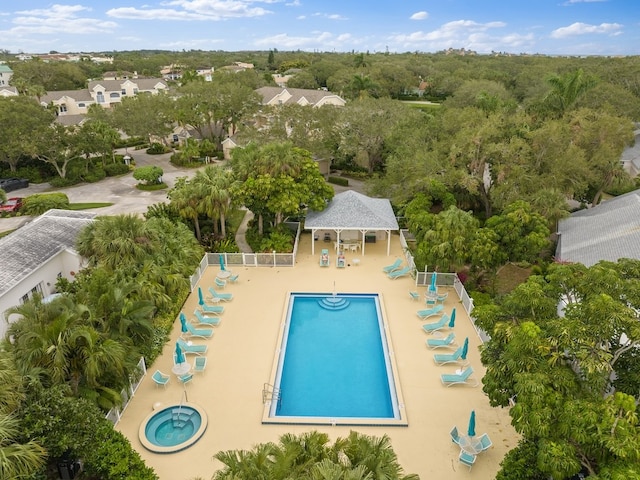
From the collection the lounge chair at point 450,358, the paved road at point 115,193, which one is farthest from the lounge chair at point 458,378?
the paved road at point 115,193

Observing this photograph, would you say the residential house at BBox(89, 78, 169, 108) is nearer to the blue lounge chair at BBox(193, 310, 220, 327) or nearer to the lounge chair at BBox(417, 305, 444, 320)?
the blue lounge chair at BBox(193, 310, 220, 327)

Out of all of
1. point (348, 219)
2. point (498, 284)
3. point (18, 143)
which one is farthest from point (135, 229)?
point (18, 143)

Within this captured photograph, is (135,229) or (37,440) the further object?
(135,229)

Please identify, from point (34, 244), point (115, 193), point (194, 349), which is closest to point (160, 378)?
point (194, 349)

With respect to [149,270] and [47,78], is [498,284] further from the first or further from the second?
[47,78]

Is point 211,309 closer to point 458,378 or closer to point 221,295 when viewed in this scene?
point 221,295

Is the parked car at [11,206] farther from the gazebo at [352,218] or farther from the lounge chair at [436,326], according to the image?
the lounge chair at [436,326]
